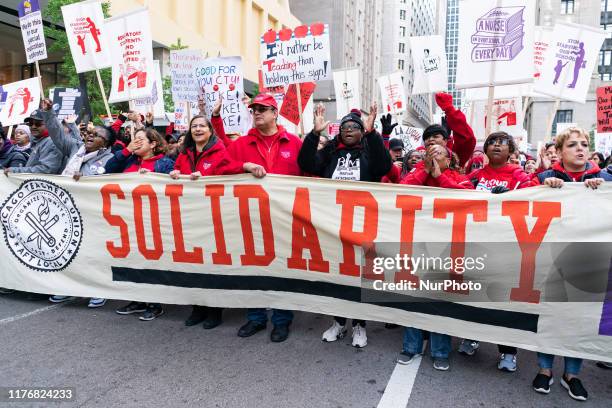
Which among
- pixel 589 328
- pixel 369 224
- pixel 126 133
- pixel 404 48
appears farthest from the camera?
pixel 404 48

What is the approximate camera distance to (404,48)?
73.7 metres

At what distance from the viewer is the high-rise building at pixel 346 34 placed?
42.4m

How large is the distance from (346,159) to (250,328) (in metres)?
1.61

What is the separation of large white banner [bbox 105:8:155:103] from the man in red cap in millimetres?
3190

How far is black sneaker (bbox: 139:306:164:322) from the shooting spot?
406cm

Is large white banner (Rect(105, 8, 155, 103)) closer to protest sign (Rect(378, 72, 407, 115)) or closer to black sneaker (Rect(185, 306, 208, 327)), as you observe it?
black sneaker (Rect(185, 306, 208, 327))

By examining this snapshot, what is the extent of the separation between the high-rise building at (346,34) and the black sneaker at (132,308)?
101ft

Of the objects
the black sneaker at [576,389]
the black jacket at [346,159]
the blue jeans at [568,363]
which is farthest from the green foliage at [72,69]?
the black sneaker at [576,389]

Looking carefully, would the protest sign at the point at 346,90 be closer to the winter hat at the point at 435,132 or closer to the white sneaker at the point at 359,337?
the winter hat at the point at 435,132

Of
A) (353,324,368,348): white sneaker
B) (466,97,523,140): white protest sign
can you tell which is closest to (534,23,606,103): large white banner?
(466,97,523,140): white protest sign

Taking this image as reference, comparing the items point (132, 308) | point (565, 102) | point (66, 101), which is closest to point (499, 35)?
point (132, 308)

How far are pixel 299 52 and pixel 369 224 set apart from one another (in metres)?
3.27

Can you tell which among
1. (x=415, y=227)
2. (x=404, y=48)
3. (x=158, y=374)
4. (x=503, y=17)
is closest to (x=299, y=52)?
(x=503, y=17)

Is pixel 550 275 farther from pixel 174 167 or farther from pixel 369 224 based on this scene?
pixel 174 167
